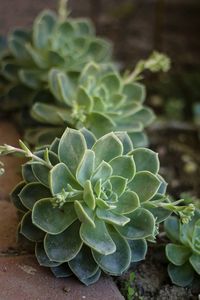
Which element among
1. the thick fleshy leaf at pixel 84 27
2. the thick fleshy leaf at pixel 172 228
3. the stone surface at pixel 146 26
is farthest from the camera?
the stone surface at pixel 146 26

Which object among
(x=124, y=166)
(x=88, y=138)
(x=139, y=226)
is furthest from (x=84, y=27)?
(x=139, y=226)

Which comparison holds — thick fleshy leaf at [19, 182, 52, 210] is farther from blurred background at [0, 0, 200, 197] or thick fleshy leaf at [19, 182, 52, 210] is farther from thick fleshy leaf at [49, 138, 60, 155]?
blurred background at [0, 0, 200, 197]

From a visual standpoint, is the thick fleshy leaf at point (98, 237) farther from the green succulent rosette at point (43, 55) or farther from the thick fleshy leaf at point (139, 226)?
the green succulent rosette at point (43, 55)

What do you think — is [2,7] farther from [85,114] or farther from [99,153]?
[99,153]

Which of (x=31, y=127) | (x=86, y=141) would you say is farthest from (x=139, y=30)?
(x=86, y=141)

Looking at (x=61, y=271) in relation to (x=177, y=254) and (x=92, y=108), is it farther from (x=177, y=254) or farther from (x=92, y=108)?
(x=92, y=108)

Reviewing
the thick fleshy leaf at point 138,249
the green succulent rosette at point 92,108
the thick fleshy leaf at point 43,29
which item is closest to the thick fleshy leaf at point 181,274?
the thick fleshy leaf at point 138,249
